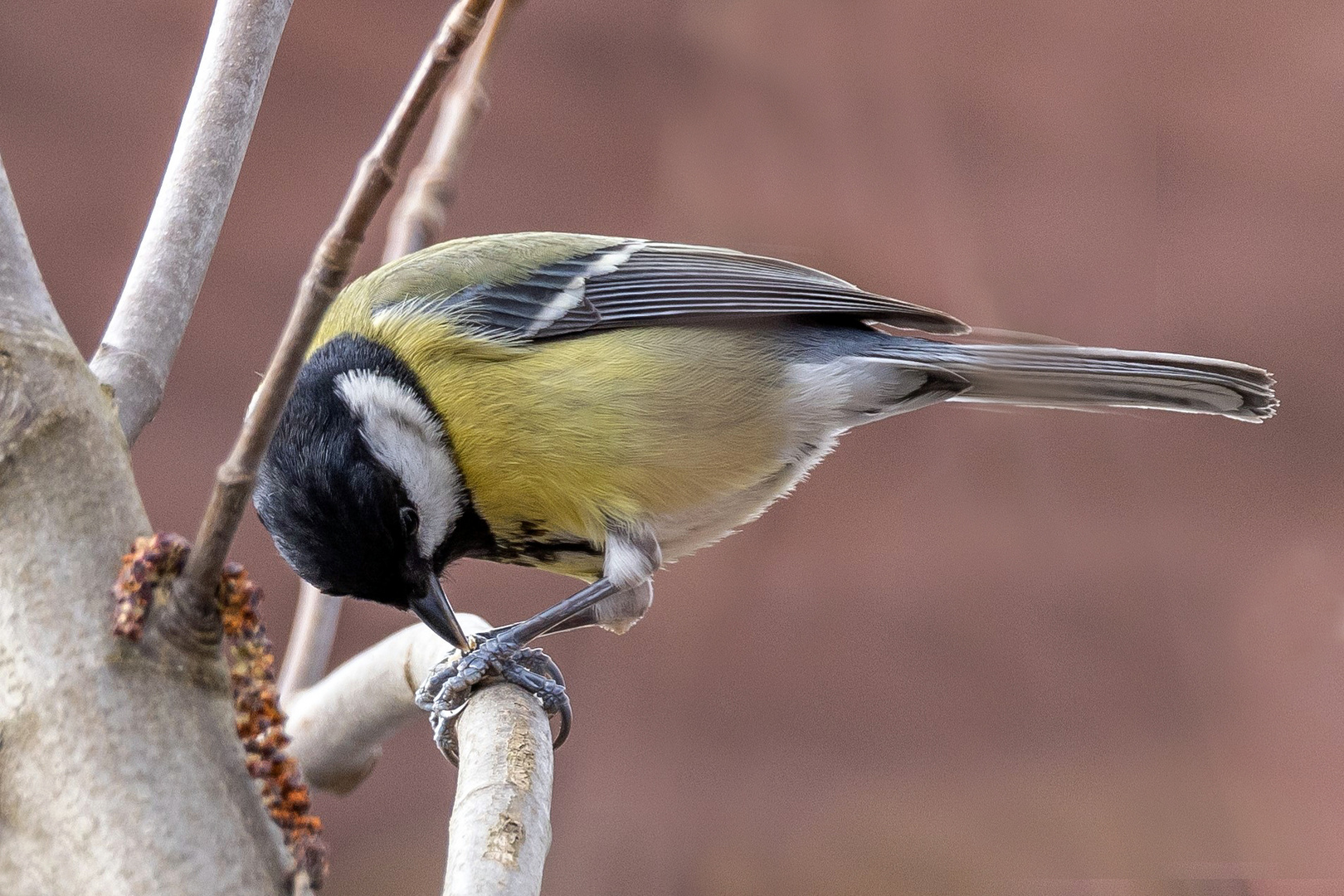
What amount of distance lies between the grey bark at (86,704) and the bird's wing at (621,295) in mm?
657

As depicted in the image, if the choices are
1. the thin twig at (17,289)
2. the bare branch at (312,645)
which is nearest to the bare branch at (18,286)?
the thin twig at (17,289)

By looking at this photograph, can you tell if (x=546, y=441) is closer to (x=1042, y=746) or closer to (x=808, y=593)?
(x=808, y=593)

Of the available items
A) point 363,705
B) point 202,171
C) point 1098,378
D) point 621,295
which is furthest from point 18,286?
point 1098,378

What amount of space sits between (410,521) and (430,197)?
0.34 m

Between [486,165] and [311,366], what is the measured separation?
1429mm

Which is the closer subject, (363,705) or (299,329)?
(299,329)

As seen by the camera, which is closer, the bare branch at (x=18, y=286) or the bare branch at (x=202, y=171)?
the bare branch at (x=18, y=286)

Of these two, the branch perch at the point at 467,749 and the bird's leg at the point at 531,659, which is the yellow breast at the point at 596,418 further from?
the branch perch at the point at 467,749

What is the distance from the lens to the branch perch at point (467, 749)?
60cm

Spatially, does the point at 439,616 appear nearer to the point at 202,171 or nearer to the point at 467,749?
the point at 467,749

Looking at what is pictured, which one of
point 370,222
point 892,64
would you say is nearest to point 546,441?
point 370,222

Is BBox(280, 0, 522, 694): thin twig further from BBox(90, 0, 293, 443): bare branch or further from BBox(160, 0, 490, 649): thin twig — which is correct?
BBox(160, 0, 490, 649): thin twig

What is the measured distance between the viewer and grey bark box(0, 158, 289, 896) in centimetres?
53

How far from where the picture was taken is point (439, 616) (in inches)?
42.1
